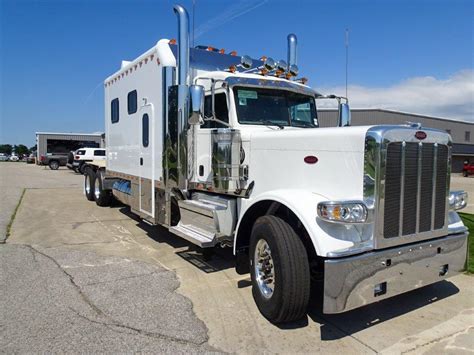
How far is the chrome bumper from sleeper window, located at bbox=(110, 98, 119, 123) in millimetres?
6760

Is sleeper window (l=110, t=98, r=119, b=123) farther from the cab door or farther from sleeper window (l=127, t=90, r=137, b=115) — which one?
the cab door

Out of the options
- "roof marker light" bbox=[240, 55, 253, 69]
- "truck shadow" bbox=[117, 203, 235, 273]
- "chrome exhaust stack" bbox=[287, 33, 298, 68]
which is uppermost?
"chrome exhaust stack" bbox=[287, 33, 298, 68]

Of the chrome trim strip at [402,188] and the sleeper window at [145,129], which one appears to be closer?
the chrome trim strip at [402,188]

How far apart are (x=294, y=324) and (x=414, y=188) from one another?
175cm

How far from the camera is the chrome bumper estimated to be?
136 inches

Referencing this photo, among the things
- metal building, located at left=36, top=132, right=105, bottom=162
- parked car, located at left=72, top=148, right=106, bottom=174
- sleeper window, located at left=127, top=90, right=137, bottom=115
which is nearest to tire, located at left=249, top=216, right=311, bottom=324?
sleeper window, located at left=127, top=90, right=137, bottom=115

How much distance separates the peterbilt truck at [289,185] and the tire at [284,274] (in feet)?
0.03

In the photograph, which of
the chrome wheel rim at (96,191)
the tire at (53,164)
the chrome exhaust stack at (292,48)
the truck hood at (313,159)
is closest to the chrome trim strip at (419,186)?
the truck hood at (313,159)

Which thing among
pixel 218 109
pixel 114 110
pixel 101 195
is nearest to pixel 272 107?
pixel 218 109

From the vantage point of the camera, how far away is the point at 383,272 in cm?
364

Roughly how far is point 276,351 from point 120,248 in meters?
4.15

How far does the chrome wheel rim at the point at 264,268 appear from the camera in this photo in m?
4.18

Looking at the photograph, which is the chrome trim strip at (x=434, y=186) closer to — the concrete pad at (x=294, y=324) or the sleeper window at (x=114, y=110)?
the concrete pad at (x=294, y=324)

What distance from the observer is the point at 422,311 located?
172 inches
